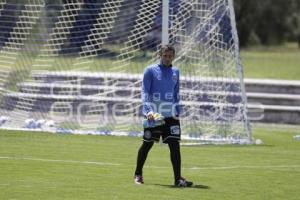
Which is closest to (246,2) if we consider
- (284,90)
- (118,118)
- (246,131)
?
(284,90)

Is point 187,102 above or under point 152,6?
under

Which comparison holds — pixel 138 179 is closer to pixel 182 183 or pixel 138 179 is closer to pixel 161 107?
pixel 182 183

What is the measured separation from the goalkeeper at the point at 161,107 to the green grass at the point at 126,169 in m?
0.53

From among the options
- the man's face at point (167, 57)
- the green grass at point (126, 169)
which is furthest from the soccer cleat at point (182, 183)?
the man's face at point (167, 57)

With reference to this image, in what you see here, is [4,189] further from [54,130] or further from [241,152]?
[54,130]

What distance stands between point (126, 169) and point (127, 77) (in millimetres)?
9112

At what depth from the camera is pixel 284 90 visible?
29.9m

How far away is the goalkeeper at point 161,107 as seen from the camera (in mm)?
14961

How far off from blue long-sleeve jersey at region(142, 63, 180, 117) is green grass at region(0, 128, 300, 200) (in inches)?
46.2

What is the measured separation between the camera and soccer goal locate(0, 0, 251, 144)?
2267cm

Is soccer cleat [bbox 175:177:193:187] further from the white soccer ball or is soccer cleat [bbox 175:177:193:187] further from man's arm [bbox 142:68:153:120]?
the white soccer ball

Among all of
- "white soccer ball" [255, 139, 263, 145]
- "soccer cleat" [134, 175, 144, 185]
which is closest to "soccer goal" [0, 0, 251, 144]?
"white soccer ball" [255, 139, 263, 145]

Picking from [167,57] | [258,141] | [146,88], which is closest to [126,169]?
[146,88]

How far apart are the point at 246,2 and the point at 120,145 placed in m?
43.9
